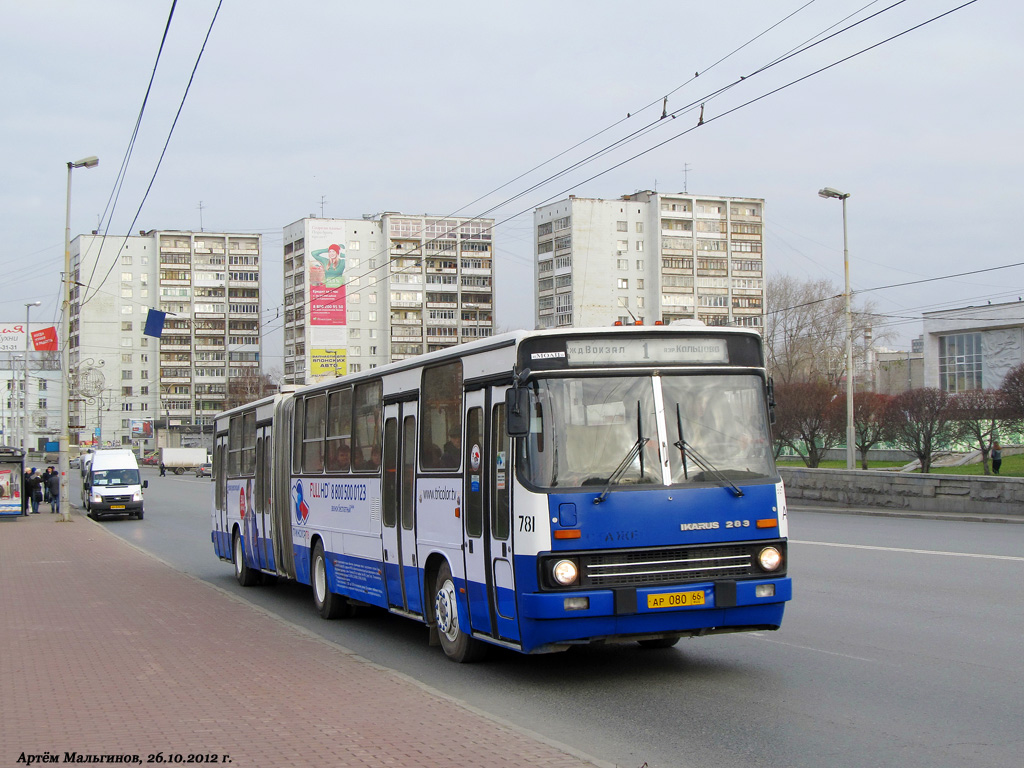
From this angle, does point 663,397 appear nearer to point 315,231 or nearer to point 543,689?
point 543,689

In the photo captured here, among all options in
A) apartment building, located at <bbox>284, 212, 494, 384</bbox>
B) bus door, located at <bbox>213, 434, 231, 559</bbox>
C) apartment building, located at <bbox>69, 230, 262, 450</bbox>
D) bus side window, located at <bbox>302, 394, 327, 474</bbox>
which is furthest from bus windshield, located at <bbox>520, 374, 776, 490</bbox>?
apartment building, located at <bbox>69, 230, 262, 450</bbox>

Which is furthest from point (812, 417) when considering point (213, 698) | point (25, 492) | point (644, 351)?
point (213, 698)

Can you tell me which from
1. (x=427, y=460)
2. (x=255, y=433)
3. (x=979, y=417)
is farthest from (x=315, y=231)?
(x=427, y=460)

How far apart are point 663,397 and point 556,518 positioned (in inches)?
51.8

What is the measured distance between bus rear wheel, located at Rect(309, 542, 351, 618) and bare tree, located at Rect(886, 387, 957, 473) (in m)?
30.9

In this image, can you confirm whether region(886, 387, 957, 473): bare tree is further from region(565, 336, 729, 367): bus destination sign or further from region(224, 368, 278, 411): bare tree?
region(224, 368, 278, 411): bare tree

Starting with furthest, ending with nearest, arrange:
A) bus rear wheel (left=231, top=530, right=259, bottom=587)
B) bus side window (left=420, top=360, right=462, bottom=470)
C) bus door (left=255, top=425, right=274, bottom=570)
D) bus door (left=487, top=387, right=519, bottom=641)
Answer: bus rear wheel (left=231, top=530, right=259, bottom=587)
bus door (left=255, top=425, right=274, bottom=570)
bus side window (left=420, top=360, right=462, bottom=470)
bus door (left=487, top=387, right=519, bottom=641)

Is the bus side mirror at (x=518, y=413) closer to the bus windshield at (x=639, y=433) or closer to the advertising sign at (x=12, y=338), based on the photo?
the bus windshield at (x=639, y=433)

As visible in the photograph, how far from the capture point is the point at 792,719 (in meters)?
7.15

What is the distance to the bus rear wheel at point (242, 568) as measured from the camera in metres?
17.5

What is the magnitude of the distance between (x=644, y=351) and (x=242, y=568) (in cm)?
1115

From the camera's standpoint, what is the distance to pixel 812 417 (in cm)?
4716

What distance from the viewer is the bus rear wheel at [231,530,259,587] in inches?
690

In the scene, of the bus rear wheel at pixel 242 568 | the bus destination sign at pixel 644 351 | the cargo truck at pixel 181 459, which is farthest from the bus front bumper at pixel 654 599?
the cargo truck at pixel 181 459
